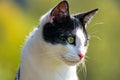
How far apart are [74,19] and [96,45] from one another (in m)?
4.02

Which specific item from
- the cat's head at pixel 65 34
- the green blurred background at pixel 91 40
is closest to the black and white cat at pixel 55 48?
the cat's head at pixel 65 34

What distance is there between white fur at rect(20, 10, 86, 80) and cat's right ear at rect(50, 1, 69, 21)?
34mm

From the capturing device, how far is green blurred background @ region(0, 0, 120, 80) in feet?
18.0

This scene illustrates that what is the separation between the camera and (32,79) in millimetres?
2396

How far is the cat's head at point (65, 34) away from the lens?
2309mm

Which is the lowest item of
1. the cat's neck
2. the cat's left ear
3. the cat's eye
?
the cat's neck

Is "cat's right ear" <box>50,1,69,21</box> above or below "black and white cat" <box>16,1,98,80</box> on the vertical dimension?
above

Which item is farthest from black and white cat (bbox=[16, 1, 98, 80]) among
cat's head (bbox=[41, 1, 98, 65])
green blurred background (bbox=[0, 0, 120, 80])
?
green blurred background (bbox=[0, 0, 120, 80])

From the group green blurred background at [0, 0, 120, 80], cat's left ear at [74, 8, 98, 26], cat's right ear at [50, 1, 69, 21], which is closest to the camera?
cat's right ear at [50, 1, 69, 21]

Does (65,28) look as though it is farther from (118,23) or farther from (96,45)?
(118,23)

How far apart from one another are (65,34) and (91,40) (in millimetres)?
3014

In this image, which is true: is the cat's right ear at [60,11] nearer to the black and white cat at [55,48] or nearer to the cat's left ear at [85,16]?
the black and white cat at [55,48]

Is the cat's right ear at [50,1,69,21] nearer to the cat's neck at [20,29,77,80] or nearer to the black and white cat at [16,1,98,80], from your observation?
the black and white cat at [16,1,98,80]

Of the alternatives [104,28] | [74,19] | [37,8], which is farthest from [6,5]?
[74,19]
